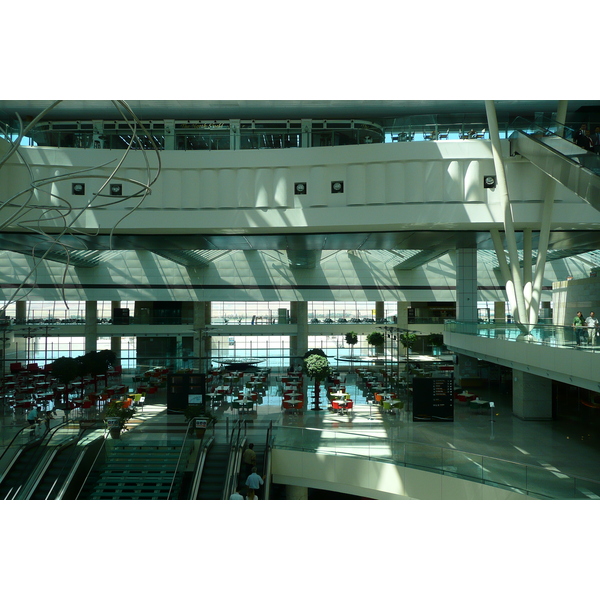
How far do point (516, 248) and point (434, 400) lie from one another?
4913 millimetres

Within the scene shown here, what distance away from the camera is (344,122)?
16.3m

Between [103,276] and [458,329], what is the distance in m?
21.0

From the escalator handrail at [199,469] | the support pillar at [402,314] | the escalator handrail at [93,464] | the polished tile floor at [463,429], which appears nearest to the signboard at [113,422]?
the escalator handrail at [93,464]

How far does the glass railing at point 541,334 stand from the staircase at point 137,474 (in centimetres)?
928

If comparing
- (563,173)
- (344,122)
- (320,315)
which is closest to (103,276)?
(320,315)

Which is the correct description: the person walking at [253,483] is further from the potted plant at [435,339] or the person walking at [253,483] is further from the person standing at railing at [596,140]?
the potted plant at [435,339]

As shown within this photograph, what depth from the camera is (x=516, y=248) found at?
50.7 ft

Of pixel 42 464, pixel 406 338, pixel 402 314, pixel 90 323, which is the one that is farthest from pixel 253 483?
pixel 402 314

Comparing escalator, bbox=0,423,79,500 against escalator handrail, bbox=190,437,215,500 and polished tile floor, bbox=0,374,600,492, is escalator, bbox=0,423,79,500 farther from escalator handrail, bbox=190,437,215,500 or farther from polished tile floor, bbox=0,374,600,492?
escalator handrail, bbox=190,437,215,500

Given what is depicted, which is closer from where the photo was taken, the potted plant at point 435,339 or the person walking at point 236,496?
the person walking at point 236,496

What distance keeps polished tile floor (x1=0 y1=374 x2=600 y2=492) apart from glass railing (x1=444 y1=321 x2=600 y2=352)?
2.70 m

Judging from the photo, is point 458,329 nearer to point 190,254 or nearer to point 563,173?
point 563,173

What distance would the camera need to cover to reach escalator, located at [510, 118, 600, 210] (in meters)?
12.1

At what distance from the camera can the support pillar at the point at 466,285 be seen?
20.3 metres
